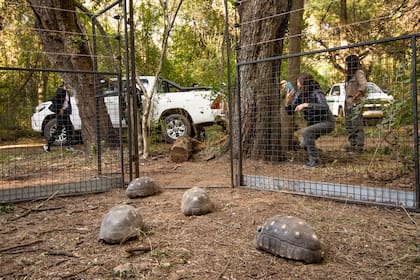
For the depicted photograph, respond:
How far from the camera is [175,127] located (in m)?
8.57

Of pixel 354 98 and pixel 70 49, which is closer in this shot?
pixel 354 98

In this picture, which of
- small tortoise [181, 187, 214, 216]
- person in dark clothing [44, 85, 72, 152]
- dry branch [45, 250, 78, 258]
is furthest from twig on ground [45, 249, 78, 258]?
person in dark clothing [44, 85, 72, 152]

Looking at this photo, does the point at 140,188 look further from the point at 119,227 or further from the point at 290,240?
the point at 290,240

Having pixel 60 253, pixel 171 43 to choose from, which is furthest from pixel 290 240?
pixel 171 43

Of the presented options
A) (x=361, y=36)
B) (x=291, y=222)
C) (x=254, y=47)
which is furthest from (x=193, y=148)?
(x=361, y=36)

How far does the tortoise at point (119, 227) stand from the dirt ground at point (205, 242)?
56 millimetres

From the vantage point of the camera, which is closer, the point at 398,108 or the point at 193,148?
the point at 398,108

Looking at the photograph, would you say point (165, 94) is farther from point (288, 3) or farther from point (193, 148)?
point (288, 3)

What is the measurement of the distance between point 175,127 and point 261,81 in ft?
11.0

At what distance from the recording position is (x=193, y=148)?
23.0ft

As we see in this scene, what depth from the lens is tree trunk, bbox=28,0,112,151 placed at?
7238mm

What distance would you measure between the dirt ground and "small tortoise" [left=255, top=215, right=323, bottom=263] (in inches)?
2.2

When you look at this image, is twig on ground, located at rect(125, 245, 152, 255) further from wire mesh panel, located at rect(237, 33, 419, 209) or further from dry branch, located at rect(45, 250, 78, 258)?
wire mesh panel, located at rect(237, 33, 419, 209)

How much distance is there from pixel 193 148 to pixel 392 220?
4365 mm
